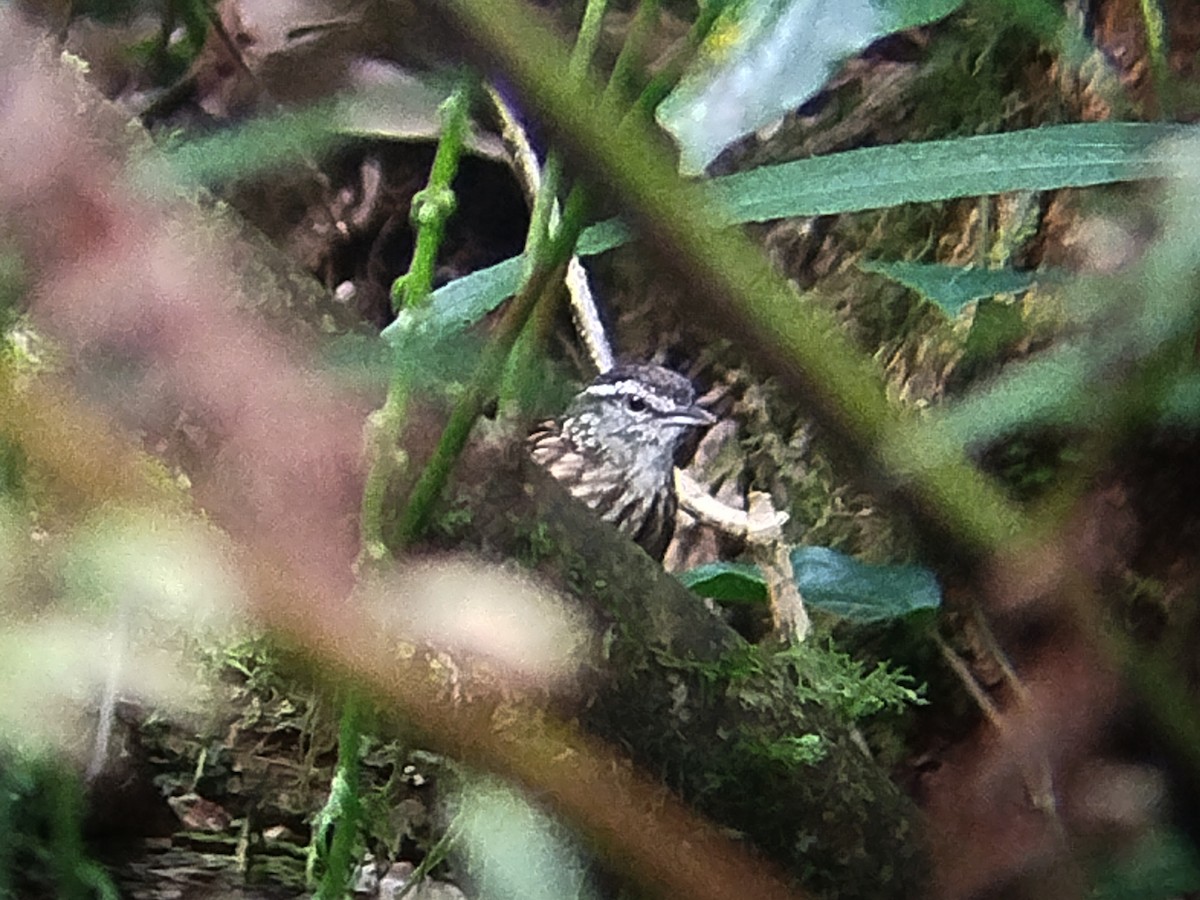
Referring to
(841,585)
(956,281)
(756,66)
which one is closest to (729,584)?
(841,585)

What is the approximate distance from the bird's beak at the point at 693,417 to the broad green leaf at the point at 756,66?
1340 millimetres

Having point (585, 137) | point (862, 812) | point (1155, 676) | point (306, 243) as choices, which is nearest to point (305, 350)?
point (585, 137)

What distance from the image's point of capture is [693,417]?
73.3 inches

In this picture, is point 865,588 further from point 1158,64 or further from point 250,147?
point 250,147

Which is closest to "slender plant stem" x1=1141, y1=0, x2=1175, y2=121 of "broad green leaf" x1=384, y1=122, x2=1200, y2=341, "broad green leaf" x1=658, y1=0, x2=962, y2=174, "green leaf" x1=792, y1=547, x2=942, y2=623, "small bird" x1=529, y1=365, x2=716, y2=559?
"broad green leaf" x1=384, y1=122, x2=1200, y2=341

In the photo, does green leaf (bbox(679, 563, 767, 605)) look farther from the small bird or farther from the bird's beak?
the bird's beak

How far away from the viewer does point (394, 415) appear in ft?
1.67

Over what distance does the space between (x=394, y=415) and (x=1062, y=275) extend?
1.45ft

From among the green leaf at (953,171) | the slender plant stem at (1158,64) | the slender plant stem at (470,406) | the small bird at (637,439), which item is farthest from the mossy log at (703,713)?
the small bird at (637,439)

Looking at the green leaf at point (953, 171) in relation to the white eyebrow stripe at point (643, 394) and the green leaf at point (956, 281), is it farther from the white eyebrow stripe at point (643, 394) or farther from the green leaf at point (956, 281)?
the white eyebrow stripe at point (643, 394)

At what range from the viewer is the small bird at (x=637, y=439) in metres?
1.79

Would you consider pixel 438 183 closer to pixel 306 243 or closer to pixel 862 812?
pixel 862 812

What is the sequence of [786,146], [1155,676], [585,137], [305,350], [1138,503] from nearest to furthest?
[585,137] < [305,350] < [1155,676] < [1138,503] < [786,146]

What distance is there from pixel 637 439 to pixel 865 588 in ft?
2.74
